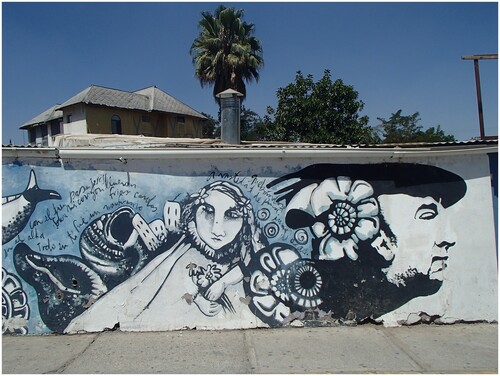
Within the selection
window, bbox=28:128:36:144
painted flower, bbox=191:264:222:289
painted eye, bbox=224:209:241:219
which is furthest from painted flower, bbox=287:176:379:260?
window, bbox=28:128:36:144

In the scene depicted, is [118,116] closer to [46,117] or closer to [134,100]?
[134,100]

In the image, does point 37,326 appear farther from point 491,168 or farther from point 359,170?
point 491,168

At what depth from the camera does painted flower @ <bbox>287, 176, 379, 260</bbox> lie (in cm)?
490

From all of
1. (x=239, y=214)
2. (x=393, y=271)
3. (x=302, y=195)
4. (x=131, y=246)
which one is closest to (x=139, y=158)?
(x=131, y=246)

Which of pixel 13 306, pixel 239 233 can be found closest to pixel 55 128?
pixel 13 306

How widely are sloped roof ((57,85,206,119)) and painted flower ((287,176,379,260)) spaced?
19663 millimetres

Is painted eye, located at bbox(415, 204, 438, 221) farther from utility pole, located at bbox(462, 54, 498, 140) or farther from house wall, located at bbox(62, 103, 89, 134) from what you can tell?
house wall, located at bbox(62, 103, 89, 134)

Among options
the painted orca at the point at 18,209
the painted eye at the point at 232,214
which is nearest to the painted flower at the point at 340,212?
the painted eye at the point at 232,214

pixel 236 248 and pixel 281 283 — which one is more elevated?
pixel 236 248

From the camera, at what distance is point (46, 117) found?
1038 inches

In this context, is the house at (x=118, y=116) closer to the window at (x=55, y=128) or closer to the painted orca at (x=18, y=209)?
the window at (x=55, y=128)

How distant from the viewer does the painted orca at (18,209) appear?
4.74 metres

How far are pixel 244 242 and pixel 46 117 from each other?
26788 mm

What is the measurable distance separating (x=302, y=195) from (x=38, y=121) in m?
28.1
